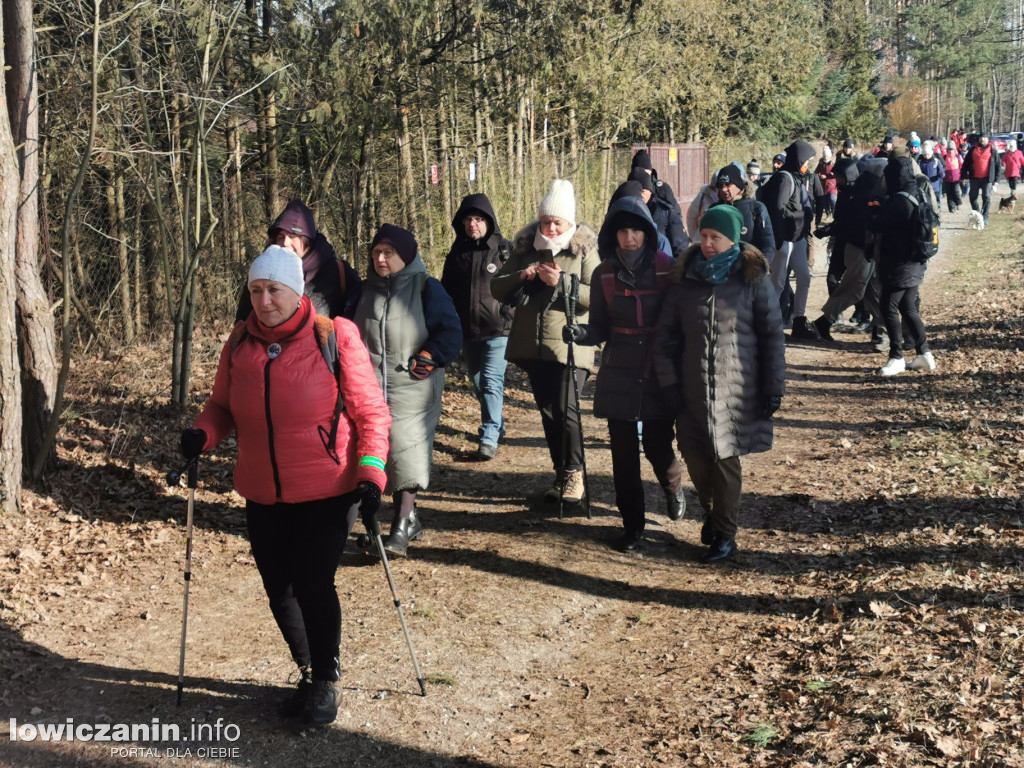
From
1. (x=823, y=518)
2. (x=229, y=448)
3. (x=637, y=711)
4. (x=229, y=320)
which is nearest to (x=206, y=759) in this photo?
(x=637, y=711)

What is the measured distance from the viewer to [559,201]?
7.28 metres

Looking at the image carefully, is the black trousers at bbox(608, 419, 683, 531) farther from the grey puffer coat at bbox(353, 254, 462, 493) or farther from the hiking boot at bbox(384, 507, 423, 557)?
Result: the hiking boot at bbox(384, 507, 423, 557)

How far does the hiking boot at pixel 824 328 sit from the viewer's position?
Answer: 44.4ft

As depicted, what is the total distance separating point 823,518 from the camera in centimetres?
733

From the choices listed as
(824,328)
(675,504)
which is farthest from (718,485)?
(824,328)

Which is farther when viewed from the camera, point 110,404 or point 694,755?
point 110,404

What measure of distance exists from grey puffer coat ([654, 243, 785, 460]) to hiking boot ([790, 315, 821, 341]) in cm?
786

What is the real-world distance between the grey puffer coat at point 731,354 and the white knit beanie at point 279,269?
2.58 metres

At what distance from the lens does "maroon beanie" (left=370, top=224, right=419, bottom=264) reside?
629 cm

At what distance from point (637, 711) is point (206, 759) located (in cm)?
179

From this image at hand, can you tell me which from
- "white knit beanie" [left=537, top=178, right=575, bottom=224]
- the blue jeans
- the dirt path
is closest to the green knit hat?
"white knit beanie" [left=537, top=178, right=575, bottom=224]

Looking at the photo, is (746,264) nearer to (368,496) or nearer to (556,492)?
(556,492)

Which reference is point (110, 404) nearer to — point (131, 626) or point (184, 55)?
point (184, 55)

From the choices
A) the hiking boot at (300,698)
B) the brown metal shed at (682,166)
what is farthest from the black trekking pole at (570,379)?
the brown metal shed at (682,166)
